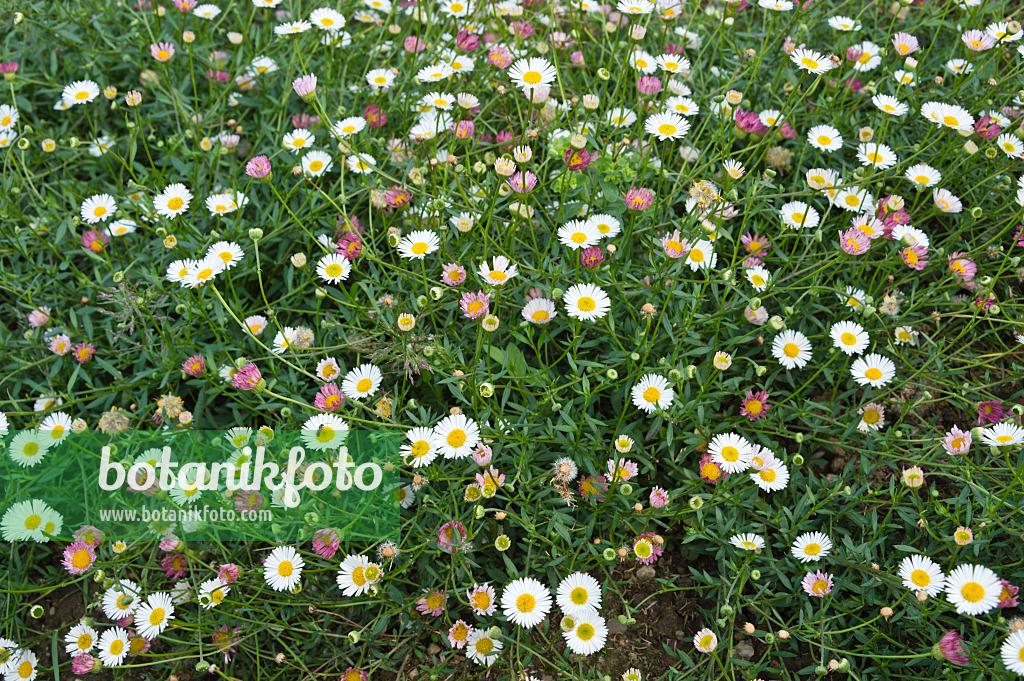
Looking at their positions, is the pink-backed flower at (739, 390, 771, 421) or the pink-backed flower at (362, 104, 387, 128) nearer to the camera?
the pink-backed flower at (739, 390, 771, 421)

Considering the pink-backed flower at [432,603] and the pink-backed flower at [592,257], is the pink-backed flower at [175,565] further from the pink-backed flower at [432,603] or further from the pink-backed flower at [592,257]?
the pink-backed flower at [592,257]

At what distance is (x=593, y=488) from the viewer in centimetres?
200

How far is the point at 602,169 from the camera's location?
7.57ft

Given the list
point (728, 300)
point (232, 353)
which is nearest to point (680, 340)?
point (728, 300)

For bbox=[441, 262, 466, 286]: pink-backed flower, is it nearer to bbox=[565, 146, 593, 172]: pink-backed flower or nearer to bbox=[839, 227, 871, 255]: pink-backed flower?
bbox=[565, 146, 593, 172]: pink-backed flower

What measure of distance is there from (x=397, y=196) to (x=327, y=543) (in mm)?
1139

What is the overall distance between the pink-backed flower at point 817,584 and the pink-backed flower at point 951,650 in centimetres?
27

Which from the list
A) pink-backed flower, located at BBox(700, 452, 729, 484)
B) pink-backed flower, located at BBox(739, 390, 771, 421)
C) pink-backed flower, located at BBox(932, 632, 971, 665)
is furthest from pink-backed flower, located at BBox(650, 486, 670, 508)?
pink-backed flower, located at BBox(932, 632, 971, 665)

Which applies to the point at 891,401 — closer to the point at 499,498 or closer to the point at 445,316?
the point at 499,498

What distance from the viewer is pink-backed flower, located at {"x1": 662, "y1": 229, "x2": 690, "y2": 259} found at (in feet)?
7.18

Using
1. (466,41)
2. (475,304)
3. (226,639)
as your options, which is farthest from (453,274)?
(226,639)

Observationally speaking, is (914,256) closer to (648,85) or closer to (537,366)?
(648,85)

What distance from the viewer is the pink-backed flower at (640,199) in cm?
214

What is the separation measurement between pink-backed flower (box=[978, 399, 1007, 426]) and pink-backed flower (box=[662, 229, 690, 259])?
1.00 metres
